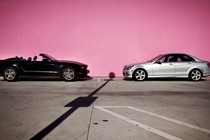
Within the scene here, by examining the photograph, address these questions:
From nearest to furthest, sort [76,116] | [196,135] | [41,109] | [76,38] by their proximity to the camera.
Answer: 1. [196,135]
2. [76,116]
3. [41,109]
4. [76,38]

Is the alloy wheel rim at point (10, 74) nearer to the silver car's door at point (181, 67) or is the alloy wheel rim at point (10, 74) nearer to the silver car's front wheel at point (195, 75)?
the silver car's door at point (181, 67)

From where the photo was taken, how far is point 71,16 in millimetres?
13281

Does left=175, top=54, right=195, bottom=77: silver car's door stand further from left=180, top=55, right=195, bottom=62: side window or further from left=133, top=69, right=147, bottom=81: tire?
left=133, top=69, right=147, bottom=81: tire

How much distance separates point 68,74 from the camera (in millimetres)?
10305

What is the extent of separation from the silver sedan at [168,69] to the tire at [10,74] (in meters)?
6.04

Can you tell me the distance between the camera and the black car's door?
33.5 ft

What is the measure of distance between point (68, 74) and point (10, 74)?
3.05m

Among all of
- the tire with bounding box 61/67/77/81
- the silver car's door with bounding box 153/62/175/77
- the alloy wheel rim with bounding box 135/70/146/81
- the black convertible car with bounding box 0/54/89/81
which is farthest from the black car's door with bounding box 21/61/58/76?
the silver car's door with bounding box 153/62/175/77

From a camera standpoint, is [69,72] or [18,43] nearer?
[69,72]

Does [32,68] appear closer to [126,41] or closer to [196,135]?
[126,41]

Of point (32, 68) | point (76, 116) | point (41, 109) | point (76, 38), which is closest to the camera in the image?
point (76, 116)

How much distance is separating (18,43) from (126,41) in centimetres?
743

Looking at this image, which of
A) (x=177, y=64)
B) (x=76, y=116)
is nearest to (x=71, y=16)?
(x=177, y=64)

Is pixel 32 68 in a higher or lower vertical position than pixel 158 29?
lower
